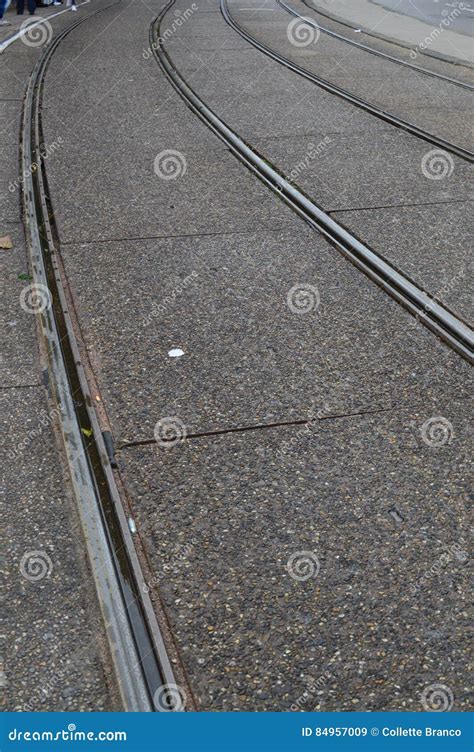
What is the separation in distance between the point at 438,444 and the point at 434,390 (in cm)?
50

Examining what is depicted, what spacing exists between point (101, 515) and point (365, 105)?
832 cm

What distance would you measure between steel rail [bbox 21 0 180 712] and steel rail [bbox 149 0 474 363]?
6.16ft

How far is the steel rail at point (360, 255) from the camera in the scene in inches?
200

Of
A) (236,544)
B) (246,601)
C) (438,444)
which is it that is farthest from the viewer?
(438,444)

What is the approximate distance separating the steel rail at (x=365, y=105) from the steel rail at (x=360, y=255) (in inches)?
69.5

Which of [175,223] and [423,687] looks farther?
[175,223]

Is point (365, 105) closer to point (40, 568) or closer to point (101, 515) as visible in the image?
point (101, 515)

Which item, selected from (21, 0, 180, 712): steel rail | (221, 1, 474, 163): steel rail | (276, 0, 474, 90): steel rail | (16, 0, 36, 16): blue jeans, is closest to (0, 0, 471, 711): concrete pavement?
(21, 0, 180, 712): steel rail

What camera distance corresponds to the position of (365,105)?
35.5 ft

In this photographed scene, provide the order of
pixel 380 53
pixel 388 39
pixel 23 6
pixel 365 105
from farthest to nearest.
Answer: pixel 23 6 → pixel 388 39 → pixel 380 53 → pixel 365 105

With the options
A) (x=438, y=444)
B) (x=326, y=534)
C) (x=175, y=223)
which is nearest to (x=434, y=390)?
(x=438, y=444)

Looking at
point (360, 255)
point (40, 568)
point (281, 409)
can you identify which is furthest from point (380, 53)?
point (40, 568)

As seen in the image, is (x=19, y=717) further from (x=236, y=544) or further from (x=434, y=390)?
(x=434, y=390)

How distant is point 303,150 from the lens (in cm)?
884
